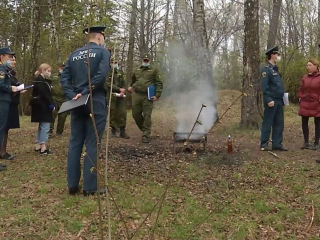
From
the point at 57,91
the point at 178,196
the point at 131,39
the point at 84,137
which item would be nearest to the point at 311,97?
the point at 178,196

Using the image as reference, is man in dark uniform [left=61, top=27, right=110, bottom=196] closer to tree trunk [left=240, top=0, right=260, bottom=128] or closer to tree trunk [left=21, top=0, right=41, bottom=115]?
tree trunk [left=240, top=0, right=260, bottom=128]

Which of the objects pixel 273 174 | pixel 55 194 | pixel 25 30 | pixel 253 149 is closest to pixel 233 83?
pixel 25 30

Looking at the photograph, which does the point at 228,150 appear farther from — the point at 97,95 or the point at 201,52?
the point at 201,52

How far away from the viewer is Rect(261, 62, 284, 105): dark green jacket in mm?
7492

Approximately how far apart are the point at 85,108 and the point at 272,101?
4152 mm

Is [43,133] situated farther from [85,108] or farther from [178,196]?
[178,196]

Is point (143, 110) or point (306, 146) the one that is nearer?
point (306, 146)

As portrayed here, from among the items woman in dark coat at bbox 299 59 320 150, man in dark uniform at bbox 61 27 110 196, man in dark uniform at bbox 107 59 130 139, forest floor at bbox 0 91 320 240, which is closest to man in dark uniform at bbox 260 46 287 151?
forest floor at bbox 0 91 320 240

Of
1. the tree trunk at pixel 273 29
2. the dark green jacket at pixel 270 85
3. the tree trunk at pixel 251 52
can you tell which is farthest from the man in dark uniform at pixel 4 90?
the tree trunk at pixel 273 29

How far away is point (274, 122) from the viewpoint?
7719 mm

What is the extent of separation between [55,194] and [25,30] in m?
16.6

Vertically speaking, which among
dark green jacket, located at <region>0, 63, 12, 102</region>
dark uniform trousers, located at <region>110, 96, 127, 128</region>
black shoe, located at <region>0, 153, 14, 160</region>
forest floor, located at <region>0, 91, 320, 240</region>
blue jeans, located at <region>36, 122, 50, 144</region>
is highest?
dark green jacket, located at <region>0, 63, 12, 102</region>

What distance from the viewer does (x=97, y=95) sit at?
16.4ft

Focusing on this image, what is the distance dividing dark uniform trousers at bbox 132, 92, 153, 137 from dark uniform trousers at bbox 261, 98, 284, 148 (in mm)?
2646
